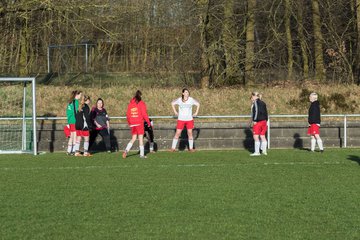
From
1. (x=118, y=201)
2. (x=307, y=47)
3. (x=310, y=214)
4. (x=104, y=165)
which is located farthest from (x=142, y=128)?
(x=307, y=47)

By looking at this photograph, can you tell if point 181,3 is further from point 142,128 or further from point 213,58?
point 142,128

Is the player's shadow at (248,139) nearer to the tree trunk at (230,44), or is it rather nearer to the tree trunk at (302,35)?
the tree trunk at (230,44)

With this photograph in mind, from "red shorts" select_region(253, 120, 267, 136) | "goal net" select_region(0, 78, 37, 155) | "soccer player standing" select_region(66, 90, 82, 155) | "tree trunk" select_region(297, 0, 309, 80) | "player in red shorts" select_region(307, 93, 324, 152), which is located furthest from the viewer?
"tree trunk" select_region(297, 0, 309, 80)

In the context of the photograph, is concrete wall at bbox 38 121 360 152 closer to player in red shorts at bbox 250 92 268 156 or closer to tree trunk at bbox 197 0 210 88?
player in red shorts at bbox 250 92 268 156

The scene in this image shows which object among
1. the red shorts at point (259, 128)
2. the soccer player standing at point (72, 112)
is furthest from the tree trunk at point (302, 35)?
the soccer player standing at point (72, 112)

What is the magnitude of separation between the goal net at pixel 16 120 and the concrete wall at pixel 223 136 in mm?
563

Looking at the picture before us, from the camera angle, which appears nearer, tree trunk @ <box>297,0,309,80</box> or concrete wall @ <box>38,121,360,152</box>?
concrete wall @ <box>38,121,360,152</box>

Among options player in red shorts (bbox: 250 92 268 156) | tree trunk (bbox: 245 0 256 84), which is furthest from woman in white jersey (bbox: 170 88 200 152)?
tree trunk (bbox: 245 0 256 84)

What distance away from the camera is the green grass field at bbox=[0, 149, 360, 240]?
905 centimetres

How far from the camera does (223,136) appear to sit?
24.0m

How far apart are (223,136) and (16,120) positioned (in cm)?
654

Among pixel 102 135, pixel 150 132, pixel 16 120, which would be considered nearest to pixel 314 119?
pixel 150 132

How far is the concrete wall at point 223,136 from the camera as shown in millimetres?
23266

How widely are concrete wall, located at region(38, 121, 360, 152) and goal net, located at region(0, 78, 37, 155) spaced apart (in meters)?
0.56
